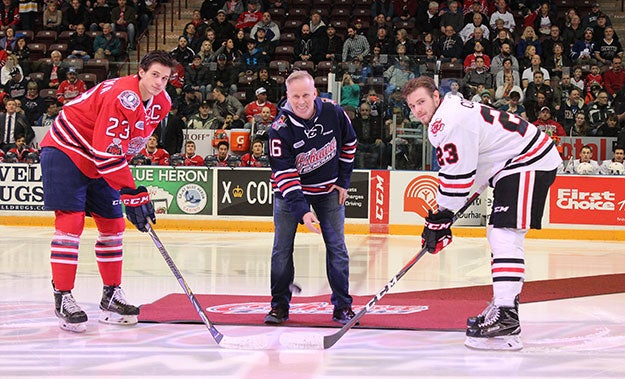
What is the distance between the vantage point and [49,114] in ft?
43.0

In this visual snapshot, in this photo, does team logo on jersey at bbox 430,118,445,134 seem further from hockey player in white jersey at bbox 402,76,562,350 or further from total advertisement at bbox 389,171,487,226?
total advertisement at bbox 389,171,487,226

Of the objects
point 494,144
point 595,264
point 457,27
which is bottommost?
point 595,264

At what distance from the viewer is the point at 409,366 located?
442 centimetres

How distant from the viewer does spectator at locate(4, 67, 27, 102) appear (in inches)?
538

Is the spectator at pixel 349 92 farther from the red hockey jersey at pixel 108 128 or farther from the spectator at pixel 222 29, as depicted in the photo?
the red hockey jersey at pixel 108 128

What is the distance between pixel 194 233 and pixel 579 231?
15.4 ft

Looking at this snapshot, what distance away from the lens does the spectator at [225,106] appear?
12.6 meters

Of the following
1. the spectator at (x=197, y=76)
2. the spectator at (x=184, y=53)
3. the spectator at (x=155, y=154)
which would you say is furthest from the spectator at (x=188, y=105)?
the spectator at (x=184, y=53)

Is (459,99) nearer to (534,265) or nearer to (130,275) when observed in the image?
(130,275)

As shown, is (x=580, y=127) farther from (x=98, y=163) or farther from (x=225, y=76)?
(x=98, y=163)

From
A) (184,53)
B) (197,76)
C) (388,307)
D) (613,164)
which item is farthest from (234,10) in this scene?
(388,307)

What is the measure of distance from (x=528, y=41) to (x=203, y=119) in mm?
5123

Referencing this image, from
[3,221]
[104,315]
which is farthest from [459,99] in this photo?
[3,221]

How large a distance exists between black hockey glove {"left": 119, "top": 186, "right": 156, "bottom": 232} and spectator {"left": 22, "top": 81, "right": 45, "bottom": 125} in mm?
8792
